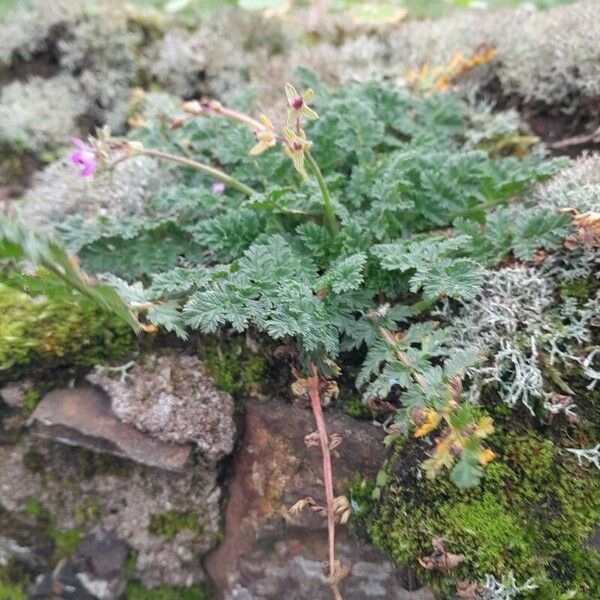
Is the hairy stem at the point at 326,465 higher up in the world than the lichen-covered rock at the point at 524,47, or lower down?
lower down

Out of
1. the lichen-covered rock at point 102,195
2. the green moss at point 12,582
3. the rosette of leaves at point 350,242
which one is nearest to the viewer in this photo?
the rosette of leaves at point 350,242

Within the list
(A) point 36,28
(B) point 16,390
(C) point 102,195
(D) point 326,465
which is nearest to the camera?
(D) point 326,465

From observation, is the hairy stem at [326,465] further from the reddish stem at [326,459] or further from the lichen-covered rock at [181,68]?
the lichen-covered rock at [181,68]

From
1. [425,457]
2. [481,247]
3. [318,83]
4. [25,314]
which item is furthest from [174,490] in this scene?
[318,83]

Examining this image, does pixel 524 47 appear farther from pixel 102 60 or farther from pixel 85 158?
pixel 102 60

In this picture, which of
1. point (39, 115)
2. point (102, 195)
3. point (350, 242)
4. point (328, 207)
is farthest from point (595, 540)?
point (39, 115)

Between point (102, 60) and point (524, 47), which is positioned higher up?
point (524, 47)

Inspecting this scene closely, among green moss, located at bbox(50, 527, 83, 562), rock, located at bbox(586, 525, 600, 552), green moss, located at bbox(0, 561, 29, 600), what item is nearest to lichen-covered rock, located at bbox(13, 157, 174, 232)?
green moss, located at bbox(50, 527, 83, 562)

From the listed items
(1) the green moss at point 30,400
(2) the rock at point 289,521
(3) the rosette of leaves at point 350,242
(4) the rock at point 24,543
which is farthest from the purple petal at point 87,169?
(4) the rock at point 24,543
